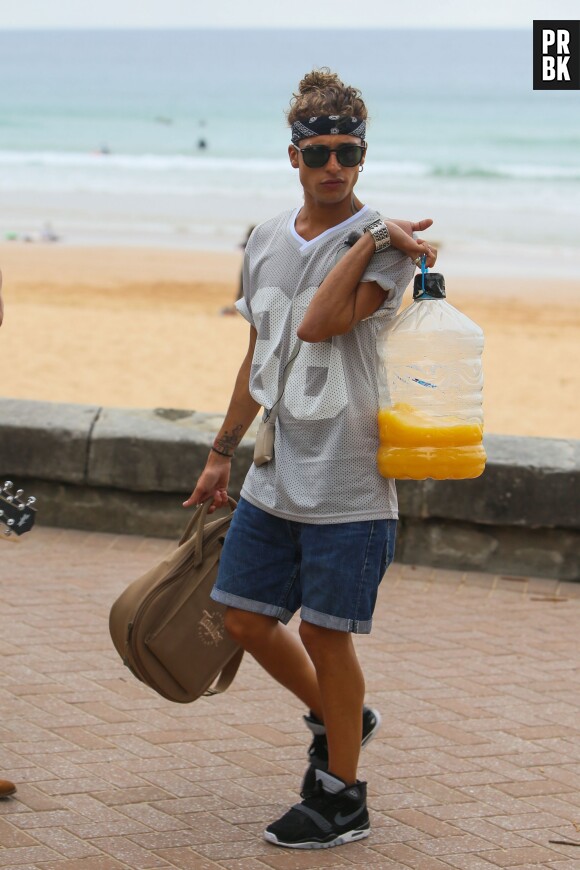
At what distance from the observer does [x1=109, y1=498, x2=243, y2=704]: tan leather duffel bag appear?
12.4ft

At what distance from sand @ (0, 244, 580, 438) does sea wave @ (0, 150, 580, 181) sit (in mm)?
17548

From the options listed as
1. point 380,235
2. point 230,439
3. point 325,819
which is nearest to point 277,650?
point 325,819

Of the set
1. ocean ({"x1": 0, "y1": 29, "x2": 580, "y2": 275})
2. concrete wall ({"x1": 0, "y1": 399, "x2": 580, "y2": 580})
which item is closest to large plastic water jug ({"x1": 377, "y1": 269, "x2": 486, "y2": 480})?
ocean ({"x1": 0, "y1": 29, "x2": 580, "y2": 275})

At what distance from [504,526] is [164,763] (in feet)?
8.50

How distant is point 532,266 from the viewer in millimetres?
24484

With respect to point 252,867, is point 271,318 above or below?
above

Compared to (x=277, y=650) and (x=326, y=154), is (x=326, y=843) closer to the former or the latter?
(x=277, y=650)

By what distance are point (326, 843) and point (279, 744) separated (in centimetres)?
76

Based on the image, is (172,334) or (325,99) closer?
(325,99)

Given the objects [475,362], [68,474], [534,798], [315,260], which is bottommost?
[534,798]

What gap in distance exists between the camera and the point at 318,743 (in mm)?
3887

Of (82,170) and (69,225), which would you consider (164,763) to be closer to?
(69,225)

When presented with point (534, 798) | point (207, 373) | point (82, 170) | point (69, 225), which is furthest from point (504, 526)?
point (82, 170)

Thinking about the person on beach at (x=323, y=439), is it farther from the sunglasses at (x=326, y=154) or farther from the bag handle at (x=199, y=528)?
the bag handle at (x=199, y=528)
